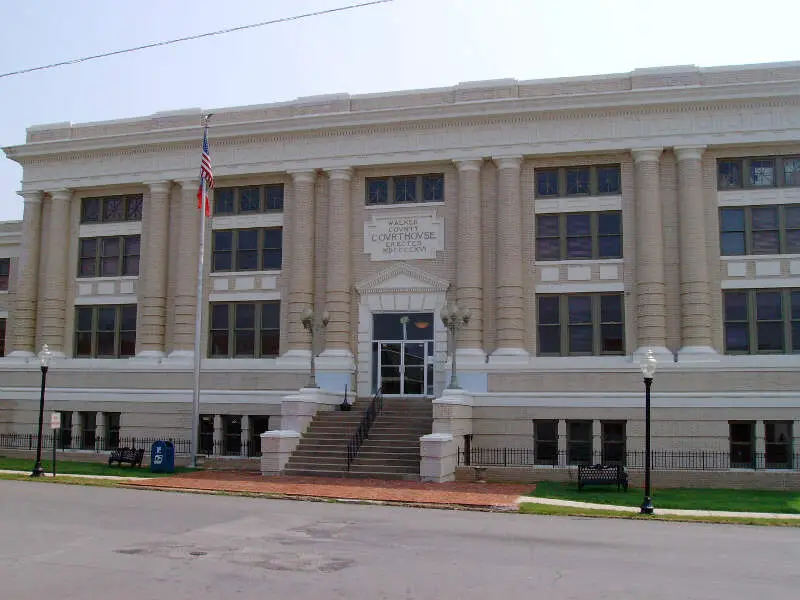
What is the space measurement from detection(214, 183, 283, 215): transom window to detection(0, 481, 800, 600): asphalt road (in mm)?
A: 16860

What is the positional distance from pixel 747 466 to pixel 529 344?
8.29 m

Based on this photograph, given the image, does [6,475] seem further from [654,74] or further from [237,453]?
[654,74]

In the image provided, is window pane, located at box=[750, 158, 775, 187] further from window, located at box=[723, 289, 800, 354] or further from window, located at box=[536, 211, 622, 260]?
window, located at box=[536, 211, 622, 260]

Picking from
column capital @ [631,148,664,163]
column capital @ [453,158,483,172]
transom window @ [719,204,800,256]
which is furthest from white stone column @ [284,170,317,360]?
transom window @ [719,204,800,256]

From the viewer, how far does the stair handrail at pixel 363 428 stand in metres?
27.3

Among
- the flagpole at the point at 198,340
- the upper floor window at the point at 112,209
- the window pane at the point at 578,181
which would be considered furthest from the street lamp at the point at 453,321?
the upper floor window at the point at 112,209

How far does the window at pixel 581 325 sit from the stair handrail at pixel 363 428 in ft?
20.4

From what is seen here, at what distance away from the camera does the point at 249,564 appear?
42.0 feet

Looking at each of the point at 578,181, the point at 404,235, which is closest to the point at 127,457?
Answer: the point at 404,235

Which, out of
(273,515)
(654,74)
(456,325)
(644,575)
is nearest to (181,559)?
(273,515)

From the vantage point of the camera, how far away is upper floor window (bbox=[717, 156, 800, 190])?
2992 cm

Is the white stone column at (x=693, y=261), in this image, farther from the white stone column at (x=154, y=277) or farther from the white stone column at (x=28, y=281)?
the white stone column at (x=28, y=281)

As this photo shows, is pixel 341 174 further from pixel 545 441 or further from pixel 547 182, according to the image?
pixel 545 441

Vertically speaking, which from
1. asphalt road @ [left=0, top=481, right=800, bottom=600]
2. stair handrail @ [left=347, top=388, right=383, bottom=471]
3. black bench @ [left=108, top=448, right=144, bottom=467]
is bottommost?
asphalt road @ [left=0, top=481, right=800, bottom=600]
